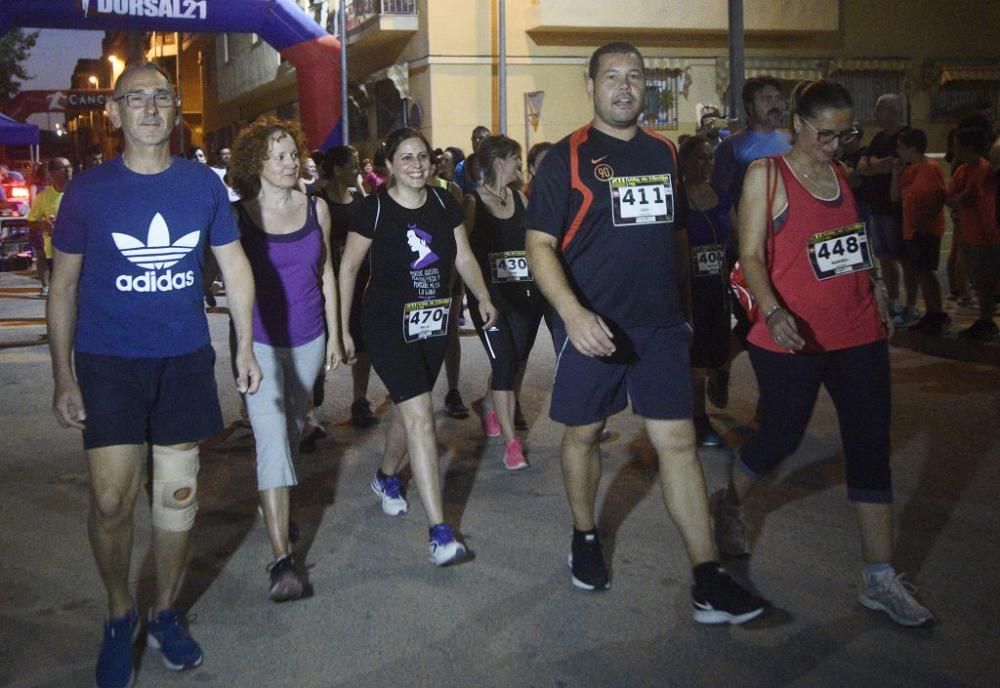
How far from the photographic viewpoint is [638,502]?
600 centimetres

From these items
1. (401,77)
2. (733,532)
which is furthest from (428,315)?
(401,77)

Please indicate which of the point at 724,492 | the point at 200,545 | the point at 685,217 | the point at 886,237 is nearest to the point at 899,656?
the point at 724,492

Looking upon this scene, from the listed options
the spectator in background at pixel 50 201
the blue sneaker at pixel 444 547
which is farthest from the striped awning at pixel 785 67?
the blue sneaker at pixel 444 547

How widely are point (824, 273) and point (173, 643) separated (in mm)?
2736

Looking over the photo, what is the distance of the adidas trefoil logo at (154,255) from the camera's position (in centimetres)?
384

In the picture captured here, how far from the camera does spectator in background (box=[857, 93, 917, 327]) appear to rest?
11.2m

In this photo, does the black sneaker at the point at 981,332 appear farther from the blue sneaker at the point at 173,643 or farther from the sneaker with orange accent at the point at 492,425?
the blue sneaker at the point at 173,643

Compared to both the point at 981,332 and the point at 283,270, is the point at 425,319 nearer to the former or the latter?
→ the point at 283,270

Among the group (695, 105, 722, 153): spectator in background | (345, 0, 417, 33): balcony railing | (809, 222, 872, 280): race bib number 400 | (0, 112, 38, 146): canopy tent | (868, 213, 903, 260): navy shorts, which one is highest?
(345, 0, 417, 33): balcony railing

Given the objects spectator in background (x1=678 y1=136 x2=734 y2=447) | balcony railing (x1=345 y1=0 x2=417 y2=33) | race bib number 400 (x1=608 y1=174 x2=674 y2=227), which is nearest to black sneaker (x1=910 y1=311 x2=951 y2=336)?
spectator in background (x1=678 y1=136 x2=734 y2=447)

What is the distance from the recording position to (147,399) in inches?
155

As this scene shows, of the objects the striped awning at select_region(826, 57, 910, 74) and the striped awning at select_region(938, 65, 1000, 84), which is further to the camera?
the striped awning at select_region(938, 65, 1000, 84)

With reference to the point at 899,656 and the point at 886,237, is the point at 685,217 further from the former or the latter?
the point at 886,237

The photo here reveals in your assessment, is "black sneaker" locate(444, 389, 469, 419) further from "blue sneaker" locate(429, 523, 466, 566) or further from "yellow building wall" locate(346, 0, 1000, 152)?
"yellow building wall" locate(346, 0, 1000, 152)
